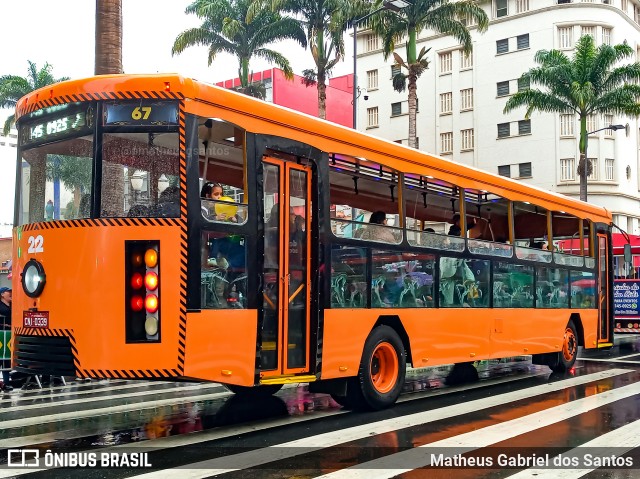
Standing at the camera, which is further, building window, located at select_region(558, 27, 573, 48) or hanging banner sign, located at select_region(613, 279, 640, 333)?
building window, located at select_region(558, 27, 573, 48)

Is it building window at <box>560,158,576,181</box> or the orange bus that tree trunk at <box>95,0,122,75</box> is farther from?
building window at <box>560,158,576,181</box>

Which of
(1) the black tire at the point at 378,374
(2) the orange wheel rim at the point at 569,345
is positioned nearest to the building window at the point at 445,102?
(2) the orange wheel rim at the point at 569,345

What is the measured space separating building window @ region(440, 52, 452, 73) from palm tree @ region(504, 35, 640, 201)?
56.6ft

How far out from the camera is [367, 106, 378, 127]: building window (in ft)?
194

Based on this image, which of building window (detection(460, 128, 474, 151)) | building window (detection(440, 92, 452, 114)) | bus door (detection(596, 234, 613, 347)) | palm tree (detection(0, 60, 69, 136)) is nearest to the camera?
bus door (detection(596, 234, 613, 347))

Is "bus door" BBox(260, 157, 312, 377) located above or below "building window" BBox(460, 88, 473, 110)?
below

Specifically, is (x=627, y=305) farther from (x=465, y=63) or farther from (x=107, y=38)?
(x=465, y=63)

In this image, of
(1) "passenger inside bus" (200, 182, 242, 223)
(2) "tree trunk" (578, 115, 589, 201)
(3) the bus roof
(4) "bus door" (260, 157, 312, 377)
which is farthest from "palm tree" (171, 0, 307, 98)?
(1) "passenger inside bus" (200, 182, 242, 223)

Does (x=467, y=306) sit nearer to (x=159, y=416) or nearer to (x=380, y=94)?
(x=159, y=416)

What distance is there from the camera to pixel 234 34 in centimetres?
3512

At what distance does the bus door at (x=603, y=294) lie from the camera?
52.2 feet

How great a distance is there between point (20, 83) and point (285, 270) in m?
45.2

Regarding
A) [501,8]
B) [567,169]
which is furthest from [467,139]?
[501,8]

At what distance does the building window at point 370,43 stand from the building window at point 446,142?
9586 millimetres
